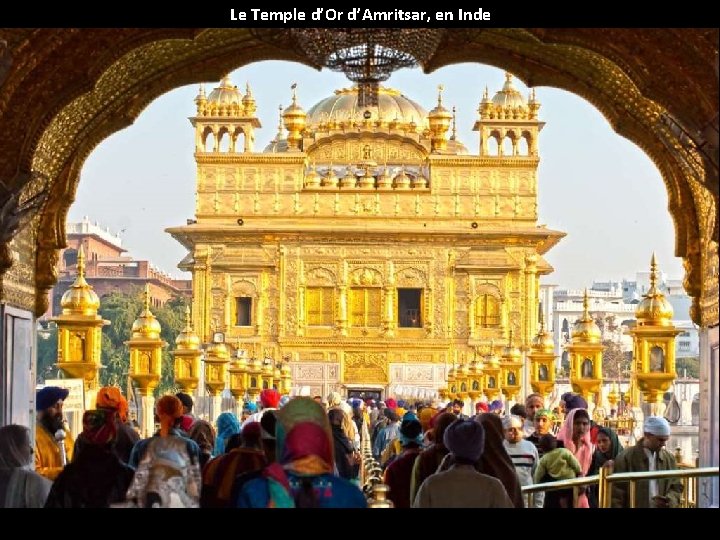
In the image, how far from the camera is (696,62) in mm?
10031

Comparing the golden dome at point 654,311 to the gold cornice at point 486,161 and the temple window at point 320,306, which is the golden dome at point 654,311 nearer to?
the gold cornice at point 486,161

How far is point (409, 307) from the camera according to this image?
55688mm

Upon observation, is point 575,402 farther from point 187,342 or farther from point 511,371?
point 511,371

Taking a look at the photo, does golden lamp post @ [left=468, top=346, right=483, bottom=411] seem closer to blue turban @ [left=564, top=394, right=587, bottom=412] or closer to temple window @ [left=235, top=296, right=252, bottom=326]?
temple window @ [left=235, top=296, right=252, bottom=326]

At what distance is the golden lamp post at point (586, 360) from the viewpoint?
2250cm

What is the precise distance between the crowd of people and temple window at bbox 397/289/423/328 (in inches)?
1621

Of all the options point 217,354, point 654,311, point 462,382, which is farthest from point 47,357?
point 654,311

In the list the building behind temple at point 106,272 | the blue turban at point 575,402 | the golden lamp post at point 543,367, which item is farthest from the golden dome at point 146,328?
the building behind temple at point 106,272

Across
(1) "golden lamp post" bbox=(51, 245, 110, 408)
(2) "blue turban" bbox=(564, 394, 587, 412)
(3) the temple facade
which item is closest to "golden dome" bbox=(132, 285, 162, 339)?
(1) "golden lamp post" bbox=(51, 245, 110, 408)

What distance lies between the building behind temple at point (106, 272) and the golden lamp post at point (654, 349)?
62.5 meters

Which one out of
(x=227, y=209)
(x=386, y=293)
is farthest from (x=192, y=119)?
(x=386, y=293)

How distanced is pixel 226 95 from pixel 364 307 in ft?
26.8

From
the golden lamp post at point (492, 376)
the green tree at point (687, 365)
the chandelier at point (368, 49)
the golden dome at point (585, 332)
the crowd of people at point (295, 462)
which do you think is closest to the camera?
the crowd of people at point (295, 462)
